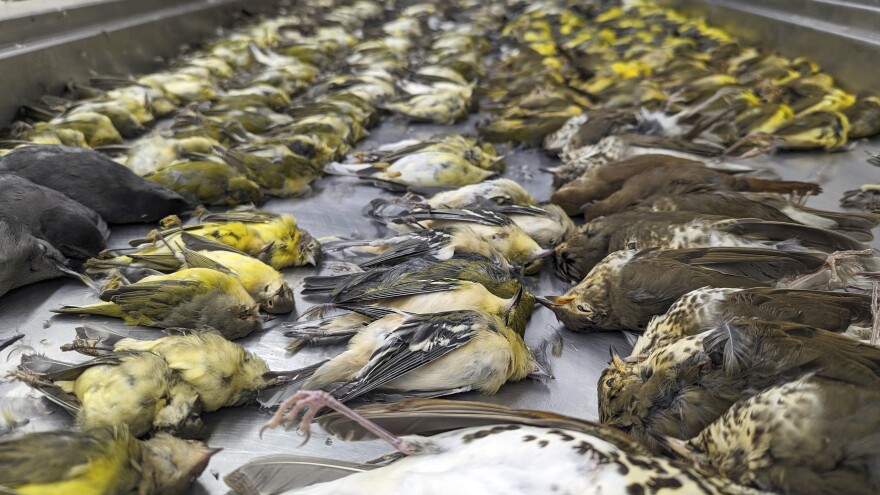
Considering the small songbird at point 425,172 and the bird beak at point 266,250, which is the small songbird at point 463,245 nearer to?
the bird beak at point 266,250

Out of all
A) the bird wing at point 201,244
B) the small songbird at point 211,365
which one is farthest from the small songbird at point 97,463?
the bird wing at point 201,244

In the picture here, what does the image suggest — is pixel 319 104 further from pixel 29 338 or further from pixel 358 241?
pixel 29 338

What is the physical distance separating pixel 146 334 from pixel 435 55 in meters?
5.00

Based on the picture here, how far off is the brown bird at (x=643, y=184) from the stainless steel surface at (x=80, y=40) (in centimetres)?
330

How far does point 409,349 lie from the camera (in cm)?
193

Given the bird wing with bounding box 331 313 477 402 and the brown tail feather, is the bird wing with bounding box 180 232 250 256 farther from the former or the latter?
the brown tail feather

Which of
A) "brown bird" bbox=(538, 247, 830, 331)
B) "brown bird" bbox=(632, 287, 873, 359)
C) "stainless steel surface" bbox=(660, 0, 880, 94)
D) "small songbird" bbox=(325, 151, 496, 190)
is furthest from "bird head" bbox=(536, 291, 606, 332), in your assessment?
"stainless steel surface" bbox=(660, 0, 880, 94)

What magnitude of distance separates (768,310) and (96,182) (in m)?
2.78

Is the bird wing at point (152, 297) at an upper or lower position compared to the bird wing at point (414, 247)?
upper

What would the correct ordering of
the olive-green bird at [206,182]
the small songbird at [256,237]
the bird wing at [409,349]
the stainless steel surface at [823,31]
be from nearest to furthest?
the bird wing at [409,349] → the small songbird at [256,237] → the olive-green bird at [206,182] → the stainless steel surface at [823,31]

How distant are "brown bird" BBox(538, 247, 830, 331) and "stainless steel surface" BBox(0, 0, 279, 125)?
3.48 meters

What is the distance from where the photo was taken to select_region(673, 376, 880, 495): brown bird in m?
1.25

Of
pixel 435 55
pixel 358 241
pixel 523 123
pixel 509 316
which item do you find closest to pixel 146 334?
pixel 358 241

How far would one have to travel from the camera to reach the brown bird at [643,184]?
9.69 ft
